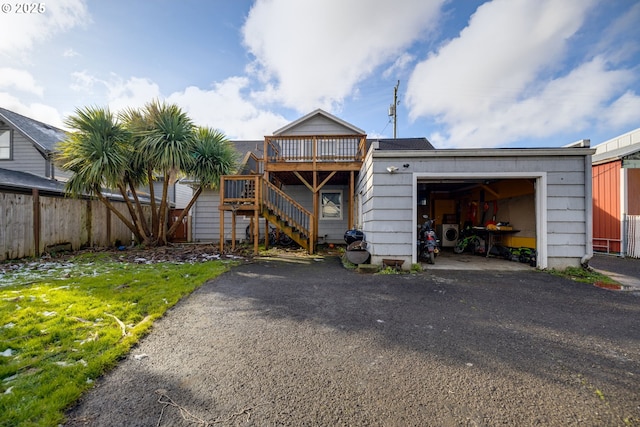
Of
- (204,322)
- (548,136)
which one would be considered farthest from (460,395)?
(548,136)

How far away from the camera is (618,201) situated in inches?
335

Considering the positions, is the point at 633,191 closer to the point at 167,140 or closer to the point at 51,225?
the point at 167,140

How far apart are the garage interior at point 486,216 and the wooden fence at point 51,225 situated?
11.1 meters

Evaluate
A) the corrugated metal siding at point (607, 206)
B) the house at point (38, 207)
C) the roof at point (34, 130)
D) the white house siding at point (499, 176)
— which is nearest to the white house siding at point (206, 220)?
the house at point (38, 207)

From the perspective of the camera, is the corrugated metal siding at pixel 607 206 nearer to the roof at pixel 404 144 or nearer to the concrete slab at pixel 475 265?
the concrete slab at pixel 475 265

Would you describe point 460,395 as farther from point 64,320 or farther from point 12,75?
point 12,75

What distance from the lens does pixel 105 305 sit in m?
3.48

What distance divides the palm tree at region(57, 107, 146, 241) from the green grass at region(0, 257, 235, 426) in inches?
142

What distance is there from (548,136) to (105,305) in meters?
20.3

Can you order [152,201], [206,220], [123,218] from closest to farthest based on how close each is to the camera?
[123,218]
[152,201]
[206,220]

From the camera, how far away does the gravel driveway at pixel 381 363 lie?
1.65 m

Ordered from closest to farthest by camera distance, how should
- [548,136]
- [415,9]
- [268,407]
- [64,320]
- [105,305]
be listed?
[268,407], [64,320], [105,305], [415,9], [548,136]

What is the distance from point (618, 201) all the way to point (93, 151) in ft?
56.6

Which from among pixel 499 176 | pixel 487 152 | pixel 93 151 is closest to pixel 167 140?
pixel 93 151
